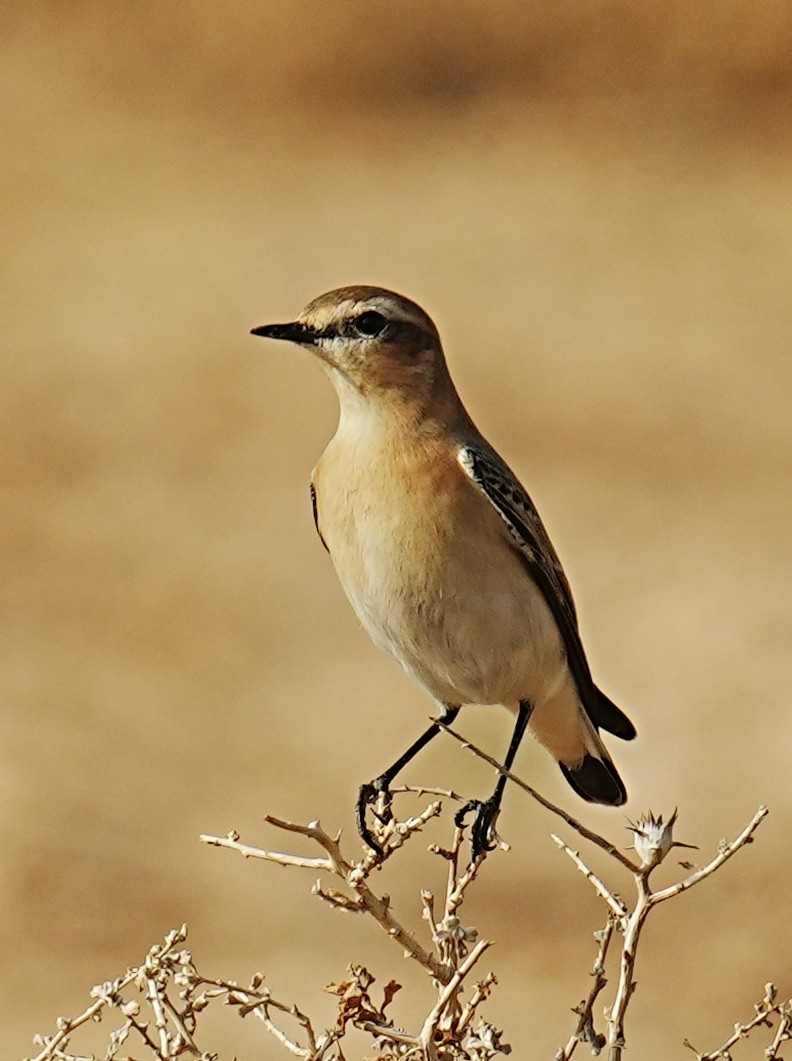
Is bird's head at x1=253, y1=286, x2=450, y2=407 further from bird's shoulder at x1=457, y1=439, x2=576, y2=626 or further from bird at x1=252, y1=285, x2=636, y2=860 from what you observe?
bird's shoulder at x1=457, y1=439, x2=576, y2=626

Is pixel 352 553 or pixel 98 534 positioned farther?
pixel 98 534

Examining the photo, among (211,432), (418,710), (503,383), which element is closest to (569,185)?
(503,383)

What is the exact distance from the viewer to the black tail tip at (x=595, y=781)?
599 cm

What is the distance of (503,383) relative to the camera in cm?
1577

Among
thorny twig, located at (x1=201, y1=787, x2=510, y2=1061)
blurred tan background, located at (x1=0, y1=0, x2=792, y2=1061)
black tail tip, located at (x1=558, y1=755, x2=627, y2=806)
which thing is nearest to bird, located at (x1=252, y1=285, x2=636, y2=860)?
blurred tan background, located at (x1=0, y1=0, x2=792, y2=1061)

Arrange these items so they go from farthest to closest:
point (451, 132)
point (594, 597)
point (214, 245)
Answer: point (451, 132), point (214, 245), point (594, 597)

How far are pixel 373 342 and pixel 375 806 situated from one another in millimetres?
1218

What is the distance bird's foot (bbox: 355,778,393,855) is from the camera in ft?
14.1

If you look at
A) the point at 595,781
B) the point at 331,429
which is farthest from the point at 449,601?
the point at 331,429

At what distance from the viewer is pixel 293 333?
4.83 metres

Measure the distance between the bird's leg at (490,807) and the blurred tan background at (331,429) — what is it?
129mm

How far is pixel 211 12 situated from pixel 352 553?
50.2ft

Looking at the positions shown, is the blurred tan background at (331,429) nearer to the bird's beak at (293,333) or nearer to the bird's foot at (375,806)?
the bird's foot at (375,806)

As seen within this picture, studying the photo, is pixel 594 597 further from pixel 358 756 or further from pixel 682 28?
pixel 682 28
